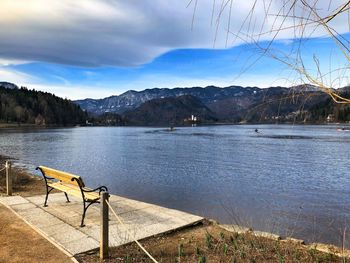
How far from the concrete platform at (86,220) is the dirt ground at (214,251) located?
335mm

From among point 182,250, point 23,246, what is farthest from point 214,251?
point 23,246

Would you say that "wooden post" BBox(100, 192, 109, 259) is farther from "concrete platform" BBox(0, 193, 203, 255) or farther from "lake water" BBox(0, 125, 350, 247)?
"lake water" BBox(0, 125, 350, 247)

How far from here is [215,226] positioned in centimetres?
856

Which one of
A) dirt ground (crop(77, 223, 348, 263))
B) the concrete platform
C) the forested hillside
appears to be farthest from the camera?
the forested hillside

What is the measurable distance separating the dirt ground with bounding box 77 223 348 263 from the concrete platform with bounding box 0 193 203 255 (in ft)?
1.10

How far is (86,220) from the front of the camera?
8172 millimetres

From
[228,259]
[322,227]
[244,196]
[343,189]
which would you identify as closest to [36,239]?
[228,259]

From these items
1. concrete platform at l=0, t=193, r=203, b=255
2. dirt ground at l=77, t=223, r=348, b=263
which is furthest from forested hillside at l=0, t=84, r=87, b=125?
dirt ground at l=77, t=223, r=348, b=263

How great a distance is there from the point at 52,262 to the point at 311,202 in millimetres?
15536

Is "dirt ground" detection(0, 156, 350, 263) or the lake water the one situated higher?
"dirt ground" detection(0, 156, 350, 263)

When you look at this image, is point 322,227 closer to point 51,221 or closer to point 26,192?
point 51,221

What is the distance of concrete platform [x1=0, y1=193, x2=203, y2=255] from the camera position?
22.5ft

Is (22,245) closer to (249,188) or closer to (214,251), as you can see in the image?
(214,251)

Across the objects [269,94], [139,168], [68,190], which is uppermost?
[269,94]
